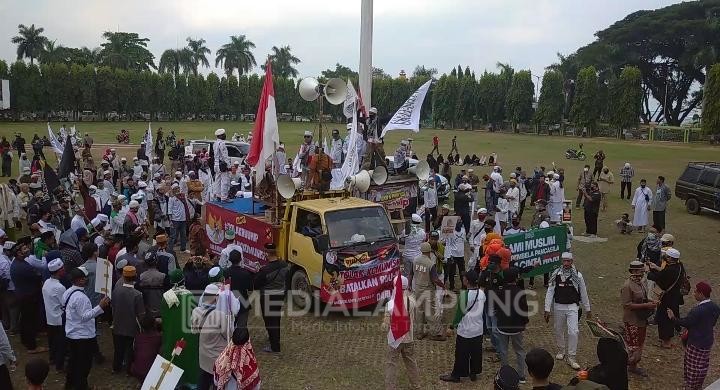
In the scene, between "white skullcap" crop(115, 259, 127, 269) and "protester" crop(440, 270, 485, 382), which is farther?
"white skullcap" crop(115, 259, 127, 269)

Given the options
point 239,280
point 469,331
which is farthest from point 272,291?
point 469,331

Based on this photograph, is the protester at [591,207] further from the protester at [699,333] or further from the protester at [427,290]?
the protester at [699,333]

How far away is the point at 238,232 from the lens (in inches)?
457

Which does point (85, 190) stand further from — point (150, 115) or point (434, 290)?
point (150, 115)

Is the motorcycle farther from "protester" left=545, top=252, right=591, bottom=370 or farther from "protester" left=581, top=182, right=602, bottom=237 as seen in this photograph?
"protester" left=545, top=252, right=591, bottom=370

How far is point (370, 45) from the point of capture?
20.9m

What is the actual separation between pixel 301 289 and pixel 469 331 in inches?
147

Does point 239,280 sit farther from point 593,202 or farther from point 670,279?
point 593,202

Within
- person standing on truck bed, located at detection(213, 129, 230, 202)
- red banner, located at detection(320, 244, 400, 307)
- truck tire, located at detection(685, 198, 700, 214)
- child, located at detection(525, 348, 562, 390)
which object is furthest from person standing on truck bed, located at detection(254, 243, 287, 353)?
truck tire, located at detection(685, 198, 700, 214)

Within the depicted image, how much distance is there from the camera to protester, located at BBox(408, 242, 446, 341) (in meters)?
8.80

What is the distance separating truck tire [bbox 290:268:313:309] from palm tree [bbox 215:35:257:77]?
83912 millimetres

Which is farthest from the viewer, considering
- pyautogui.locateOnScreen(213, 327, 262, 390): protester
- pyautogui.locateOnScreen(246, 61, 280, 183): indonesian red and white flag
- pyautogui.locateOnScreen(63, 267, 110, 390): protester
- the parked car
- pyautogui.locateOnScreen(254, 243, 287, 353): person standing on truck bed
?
the parked car

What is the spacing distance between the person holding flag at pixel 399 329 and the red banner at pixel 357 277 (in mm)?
2187

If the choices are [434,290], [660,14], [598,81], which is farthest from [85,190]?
[660,14]
